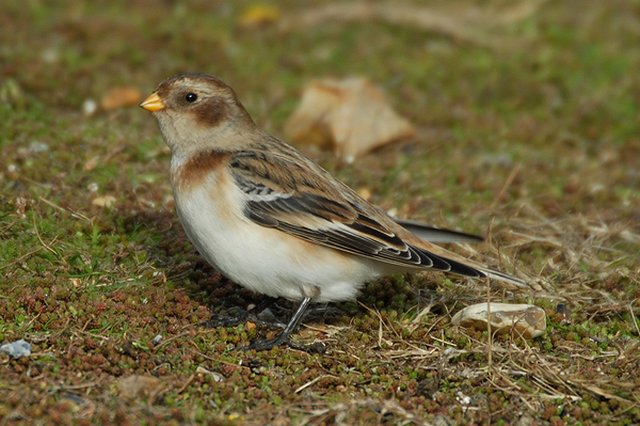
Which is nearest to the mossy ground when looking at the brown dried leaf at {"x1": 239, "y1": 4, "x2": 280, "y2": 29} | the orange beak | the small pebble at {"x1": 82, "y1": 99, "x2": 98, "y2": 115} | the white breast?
the small pebble at {"x1": 82, "y1": 99, "x2": 98, "y2": 115}

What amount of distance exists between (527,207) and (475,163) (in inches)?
43.1

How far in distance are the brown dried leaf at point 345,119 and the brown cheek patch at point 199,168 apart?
272 centimetres

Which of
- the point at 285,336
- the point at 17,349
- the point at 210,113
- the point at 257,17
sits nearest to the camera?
the point at 17,349

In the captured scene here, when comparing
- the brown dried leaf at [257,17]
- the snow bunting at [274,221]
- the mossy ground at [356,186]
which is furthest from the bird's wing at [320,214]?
the brown dried leaf at [257,17]

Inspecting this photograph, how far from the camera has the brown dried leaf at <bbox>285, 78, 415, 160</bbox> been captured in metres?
8.02

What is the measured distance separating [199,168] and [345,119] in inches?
119

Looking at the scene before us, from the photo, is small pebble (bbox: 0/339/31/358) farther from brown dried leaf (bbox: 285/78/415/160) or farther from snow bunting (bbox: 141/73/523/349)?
brown dried leaf (bbox: 285/78/415/160)

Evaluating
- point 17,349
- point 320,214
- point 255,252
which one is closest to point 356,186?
point 320,214

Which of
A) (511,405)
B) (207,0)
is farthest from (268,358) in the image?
(207,0)

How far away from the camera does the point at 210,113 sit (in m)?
5.50

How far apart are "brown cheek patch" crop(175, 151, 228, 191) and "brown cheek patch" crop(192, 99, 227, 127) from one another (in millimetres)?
236

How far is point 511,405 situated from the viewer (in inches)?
181

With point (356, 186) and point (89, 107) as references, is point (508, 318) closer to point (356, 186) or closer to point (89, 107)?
point (356, 186)

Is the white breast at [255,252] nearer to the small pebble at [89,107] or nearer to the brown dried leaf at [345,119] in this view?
the brown dried leaf at [345,119]
